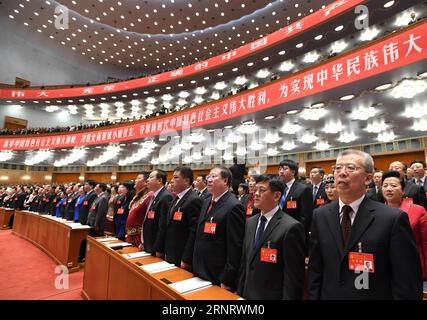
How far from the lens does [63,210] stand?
19.2 ft

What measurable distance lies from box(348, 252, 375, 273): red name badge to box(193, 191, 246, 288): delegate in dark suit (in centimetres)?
78

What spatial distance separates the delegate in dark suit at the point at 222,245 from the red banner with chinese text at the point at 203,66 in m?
8.96

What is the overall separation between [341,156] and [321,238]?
0.44 metres

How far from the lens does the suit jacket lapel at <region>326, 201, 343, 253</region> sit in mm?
1110

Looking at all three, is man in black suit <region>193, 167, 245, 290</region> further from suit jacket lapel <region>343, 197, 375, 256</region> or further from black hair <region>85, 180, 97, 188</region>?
black hair <region>85, 180, 97, 188</region>

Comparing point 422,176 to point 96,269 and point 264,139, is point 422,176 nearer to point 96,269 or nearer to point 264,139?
point 96,269

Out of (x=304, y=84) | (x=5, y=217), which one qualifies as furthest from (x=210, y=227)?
(x=5, y=217)

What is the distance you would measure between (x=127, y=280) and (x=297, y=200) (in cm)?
181

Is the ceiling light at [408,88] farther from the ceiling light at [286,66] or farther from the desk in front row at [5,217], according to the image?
the desk in front row at [5,217]

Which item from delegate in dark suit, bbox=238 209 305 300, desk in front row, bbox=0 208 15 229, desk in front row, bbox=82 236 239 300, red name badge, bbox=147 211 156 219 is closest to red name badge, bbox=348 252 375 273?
delegate in dark suit, bbox=238 209 305 300

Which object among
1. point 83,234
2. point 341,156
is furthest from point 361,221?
point 83,234

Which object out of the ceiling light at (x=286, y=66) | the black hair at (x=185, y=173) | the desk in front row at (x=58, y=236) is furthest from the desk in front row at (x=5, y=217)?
the ceiling light at (x=286, y=66)

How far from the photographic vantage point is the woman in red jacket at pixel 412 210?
1.85 meters
